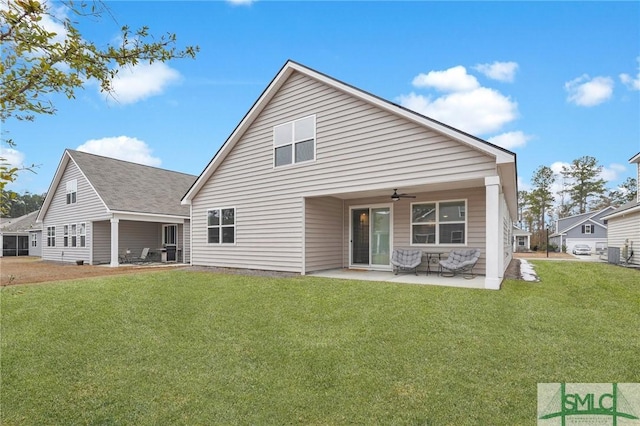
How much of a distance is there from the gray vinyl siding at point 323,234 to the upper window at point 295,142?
4.87ft

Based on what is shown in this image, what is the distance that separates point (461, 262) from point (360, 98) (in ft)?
17.6

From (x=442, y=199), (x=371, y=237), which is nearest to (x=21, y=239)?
(x=371, y=237)

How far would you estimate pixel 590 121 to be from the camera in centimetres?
1858

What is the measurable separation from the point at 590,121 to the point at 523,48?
9.49 meters

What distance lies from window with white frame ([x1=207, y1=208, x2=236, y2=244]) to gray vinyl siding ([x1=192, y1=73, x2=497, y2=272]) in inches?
9.2

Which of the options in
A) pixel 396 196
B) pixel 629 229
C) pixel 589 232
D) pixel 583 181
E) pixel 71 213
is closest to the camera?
pixel 396 196

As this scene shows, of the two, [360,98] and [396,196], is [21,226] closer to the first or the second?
[360,98]

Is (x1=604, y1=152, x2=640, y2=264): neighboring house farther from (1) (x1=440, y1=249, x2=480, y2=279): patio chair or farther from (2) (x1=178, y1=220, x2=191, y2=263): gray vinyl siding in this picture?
(2) (x1=178, y1=220, x2=191, y2=263): gray vinyl siding

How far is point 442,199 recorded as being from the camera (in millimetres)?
10242

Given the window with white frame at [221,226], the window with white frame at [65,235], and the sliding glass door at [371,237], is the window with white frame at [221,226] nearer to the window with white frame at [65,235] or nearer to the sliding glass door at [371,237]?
the sliding glass door at [371,237]

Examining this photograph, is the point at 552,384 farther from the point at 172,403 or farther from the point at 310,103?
the point at 310,103

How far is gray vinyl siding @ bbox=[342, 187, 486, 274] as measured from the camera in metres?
9.65

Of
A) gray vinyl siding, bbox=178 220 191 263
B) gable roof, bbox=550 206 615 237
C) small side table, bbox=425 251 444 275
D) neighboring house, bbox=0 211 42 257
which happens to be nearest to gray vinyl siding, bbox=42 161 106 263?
gray vinyl siding, bbox=178 220 191 263

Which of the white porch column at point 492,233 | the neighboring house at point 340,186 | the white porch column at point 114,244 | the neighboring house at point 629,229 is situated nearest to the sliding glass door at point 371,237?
the neighboring house at point 340,186
